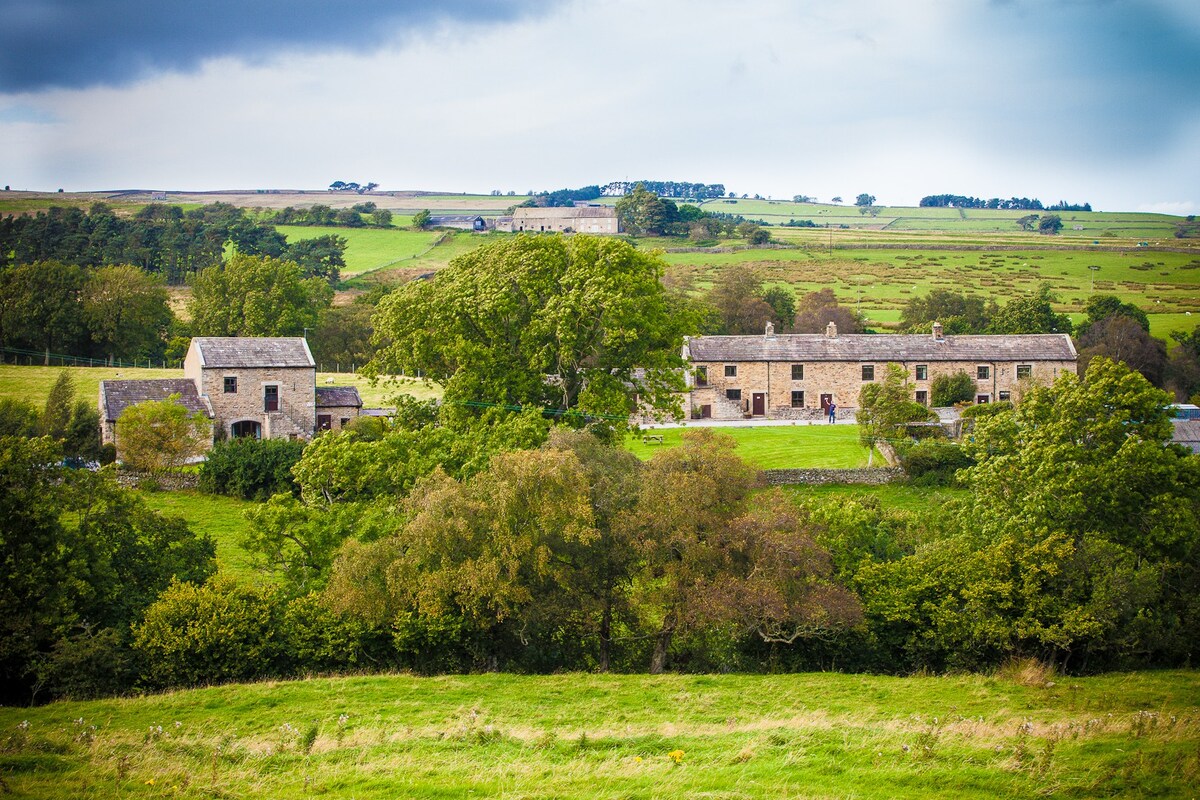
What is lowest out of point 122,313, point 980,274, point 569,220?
point 122,313

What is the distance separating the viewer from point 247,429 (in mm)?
53938

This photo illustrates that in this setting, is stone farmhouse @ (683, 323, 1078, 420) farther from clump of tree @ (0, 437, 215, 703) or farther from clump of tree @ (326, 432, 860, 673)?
clump of tree @ (0, 437, 215, 703)

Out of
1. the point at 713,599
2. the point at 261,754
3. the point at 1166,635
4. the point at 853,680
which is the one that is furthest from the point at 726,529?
the point at 261,754

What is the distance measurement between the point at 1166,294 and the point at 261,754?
7941cm

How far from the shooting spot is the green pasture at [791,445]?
48.3 metres

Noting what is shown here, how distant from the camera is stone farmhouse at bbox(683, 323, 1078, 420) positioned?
63.2 m

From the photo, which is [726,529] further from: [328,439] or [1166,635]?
[328,439]

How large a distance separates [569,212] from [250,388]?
9689 centimetres

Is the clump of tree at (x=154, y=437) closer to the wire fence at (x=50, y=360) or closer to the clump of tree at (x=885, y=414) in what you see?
the wire fence at (x=50, y=360)

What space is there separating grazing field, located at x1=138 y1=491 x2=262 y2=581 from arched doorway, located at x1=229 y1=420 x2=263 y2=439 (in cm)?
967

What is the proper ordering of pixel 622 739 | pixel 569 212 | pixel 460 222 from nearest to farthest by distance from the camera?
pixel 622 739, pixel 569 212, pixel 460 222

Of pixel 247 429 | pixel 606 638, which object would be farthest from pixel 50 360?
pixel 606 638

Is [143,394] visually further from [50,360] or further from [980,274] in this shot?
[980,274]

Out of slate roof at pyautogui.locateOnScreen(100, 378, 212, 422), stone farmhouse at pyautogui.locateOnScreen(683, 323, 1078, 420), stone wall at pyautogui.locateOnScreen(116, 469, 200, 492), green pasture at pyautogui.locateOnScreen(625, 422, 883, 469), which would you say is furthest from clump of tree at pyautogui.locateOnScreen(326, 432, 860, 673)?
stone farmhouse at pyautogui.locateOnScreen(683, 323, 1078, 420)
